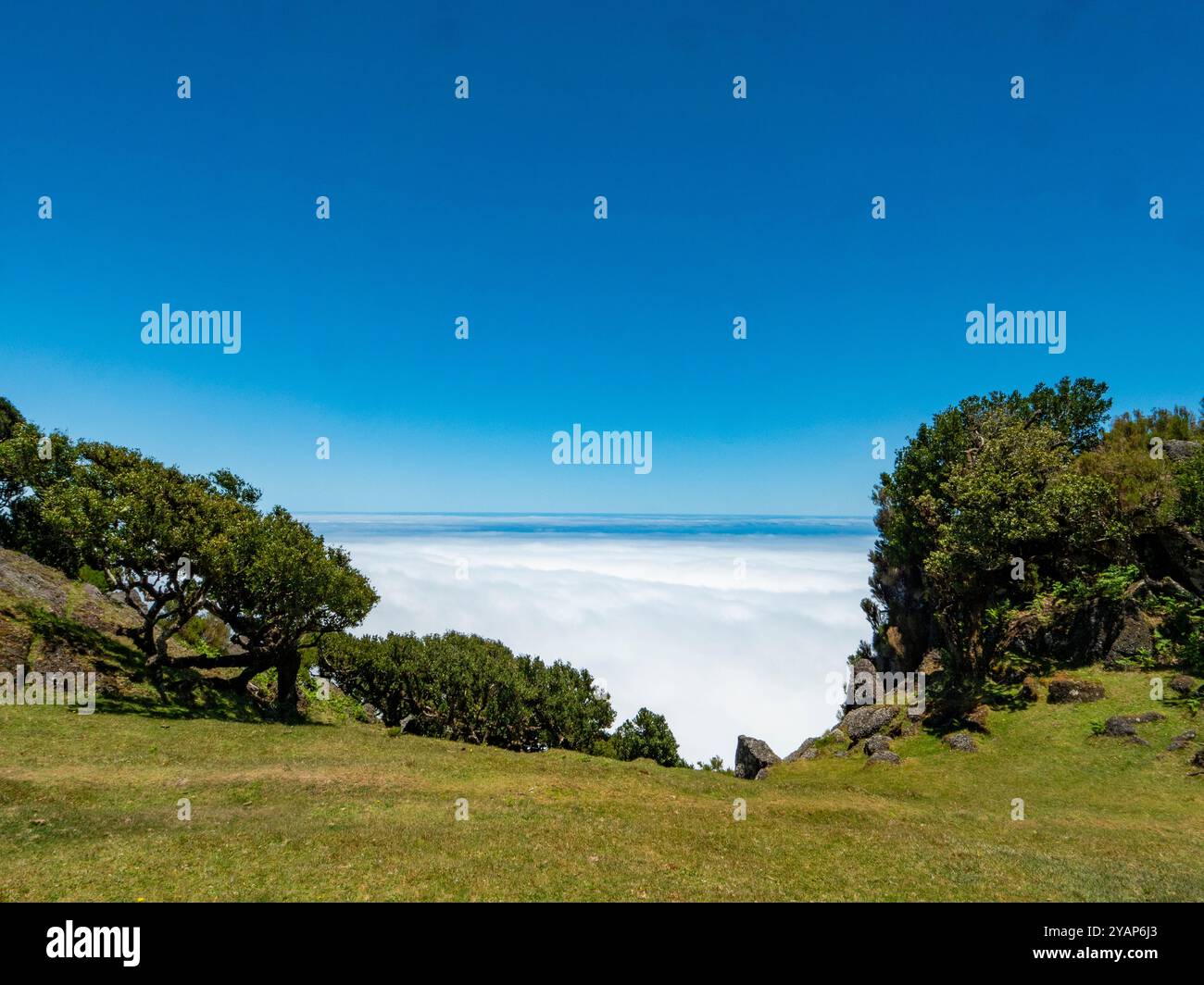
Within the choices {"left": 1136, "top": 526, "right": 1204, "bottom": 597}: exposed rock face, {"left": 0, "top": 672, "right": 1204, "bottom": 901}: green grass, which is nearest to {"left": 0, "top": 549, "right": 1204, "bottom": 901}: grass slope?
{"left": 0, "top": 672, "right": 1204, "bottom": 901}: green grass

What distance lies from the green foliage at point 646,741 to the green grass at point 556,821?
597 inches

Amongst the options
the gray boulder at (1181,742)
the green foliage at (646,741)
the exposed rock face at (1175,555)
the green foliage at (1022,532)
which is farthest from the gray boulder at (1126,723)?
the green foliage at (646,741)

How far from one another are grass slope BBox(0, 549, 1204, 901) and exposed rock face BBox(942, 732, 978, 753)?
2.69ft

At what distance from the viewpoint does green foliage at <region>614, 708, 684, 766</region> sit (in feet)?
172

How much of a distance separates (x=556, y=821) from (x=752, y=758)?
93.0 ft

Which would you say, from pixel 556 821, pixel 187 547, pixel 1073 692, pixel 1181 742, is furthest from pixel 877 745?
pixel 187 547

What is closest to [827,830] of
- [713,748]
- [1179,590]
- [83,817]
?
[83,817]

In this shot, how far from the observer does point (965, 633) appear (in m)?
47.6

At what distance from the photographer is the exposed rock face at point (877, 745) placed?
135 feet

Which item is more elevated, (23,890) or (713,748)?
(23,890)

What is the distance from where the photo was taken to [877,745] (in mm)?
41688

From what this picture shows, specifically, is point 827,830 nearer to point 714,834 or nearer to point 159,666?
point 714,834

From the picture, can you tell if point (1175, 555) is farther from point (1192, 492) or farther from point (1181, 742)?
point (1181, 742)
